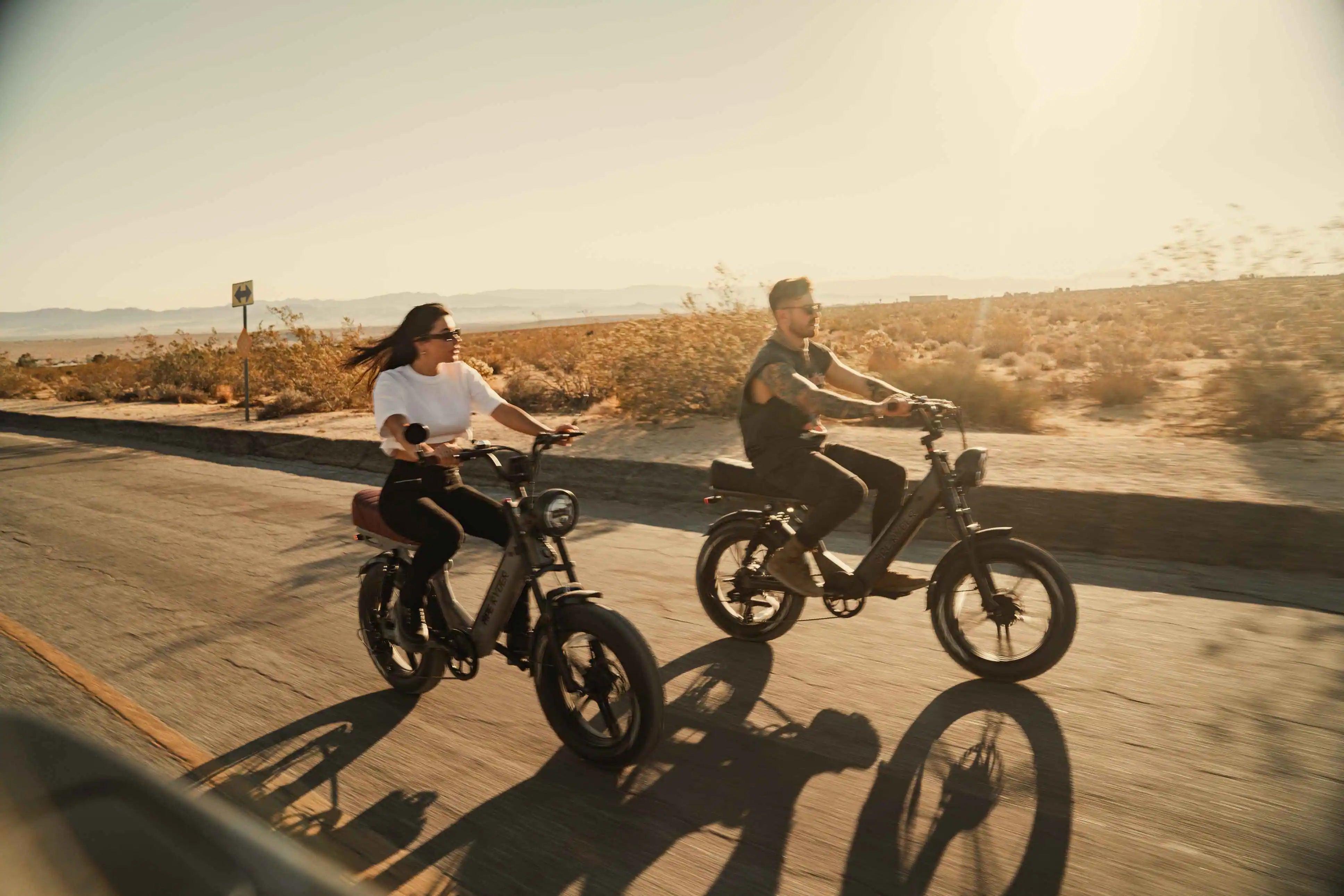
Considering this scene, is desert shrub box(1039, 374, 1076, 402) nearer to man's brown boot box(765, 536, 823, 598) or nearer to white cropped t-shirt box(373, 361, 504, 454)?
man's brown boot box(765, 536, 823, 598)

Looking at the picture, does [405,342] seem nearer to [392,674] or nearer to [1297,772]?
[392,674]

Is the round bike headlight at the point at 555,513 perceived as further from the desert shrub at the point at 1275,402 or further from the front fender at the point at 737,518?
the desert shrub at the point at 1275,402

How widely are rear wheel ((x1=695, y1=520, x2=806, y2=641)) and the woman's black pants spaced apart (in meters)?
1.53

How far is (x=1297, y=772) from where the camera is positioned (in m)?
3.73

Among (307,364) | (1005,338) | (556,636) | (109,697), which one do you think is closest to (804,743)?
(556,636)

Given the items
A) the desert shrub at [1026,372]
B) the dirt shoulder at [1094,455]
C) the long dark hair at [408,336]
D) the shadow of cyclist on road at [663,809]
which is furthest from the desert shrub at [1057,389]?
the long dark hair at [408,336]

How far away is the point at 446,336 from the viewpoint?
14.9 ft

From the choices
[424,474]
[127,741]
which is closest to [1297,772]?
[424,474]

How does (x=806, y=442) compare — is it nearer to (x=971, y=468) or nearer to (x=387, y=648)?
(x=971, y=468)

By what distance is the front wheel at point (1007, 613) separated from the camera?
461 cm

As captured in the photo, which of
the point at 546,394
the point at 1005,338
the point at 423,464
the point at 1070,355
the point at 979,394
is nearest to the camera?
the point at 423,464

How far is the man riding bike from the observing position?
5.16 m

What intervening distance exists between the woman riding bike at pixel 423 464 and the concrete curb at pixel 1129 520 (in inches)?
179

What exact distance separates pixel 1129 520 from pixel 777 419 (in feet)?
11.2
